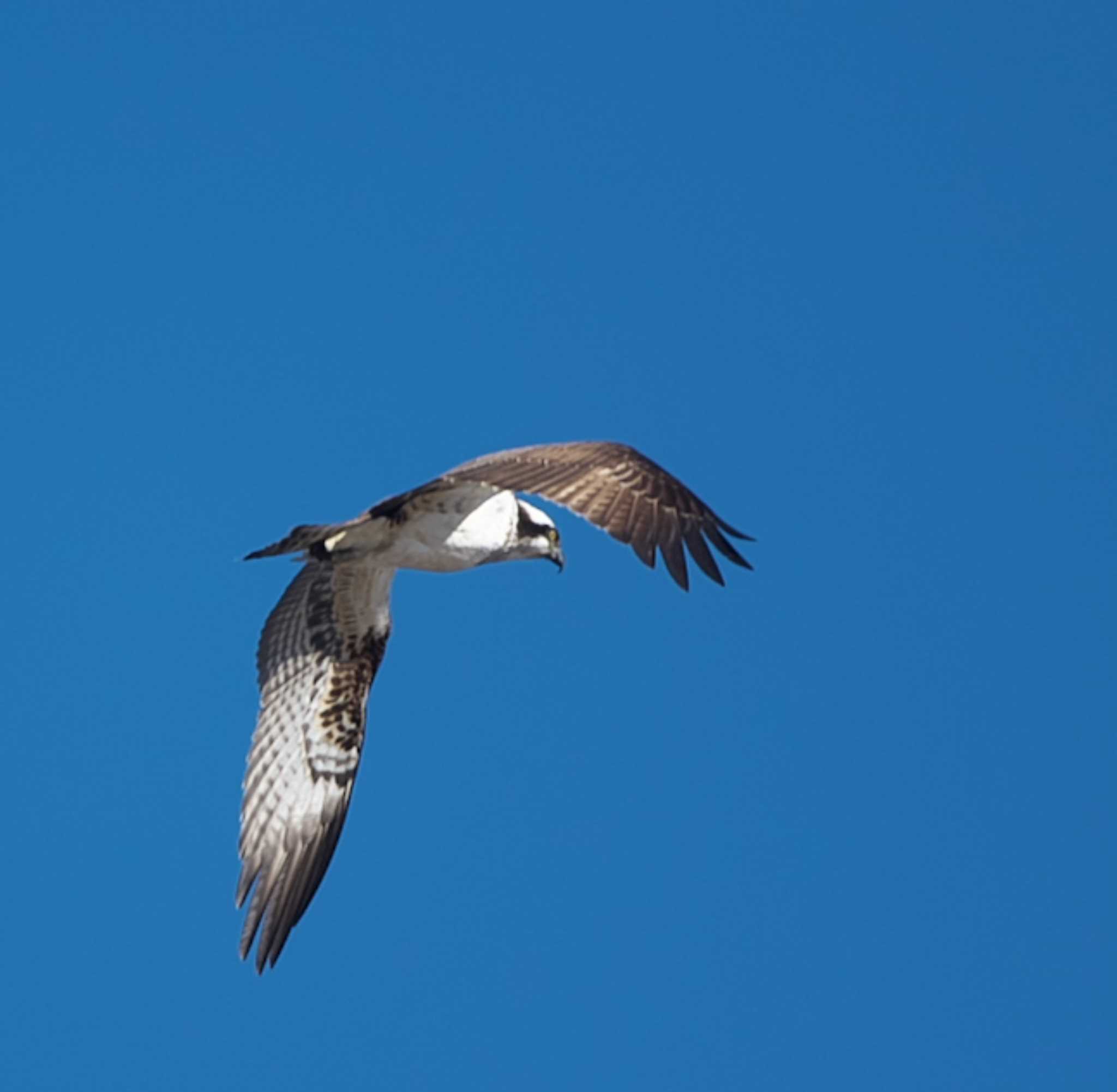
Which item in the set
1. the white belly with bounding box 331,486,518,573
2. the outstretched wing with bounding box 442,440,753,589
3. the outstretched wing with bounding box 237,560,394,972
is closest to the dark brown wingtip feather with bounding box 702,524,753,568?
the outstretched wing with bounding box 442,440,753,589

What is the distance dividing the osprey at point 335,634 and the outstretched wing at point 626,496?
0.05 ft

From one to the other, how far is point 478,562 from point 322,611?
60.5 inches

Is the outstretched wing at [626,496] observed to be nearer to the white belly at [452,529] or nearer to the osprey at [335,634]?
the osprey at [335,634]

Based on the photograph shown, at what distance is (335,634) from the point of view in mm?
12695

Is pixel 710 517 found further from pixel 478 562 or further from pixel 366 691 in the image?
pixel 366 691

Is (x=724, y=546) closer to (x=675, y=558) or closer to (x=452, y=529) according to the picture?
(x=675, y=558)

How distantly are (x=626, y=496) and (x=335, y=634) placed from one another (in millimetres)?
3364

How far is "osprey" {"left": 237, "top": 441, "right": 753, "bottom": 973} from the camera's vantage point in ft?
35.9

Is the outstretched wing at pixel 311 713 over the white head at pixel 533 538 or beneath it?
beneath

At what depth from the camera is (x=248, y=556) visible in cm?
1089

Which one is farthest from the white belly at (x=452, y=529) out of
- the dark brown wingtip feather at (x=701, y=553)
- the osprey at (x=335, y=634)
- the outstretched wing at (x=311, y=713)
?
the dark brown wingtip feather at (x=701, y=553)

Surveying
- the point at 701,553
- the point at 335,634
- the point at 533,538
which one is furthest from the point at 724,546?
the point at 335,634

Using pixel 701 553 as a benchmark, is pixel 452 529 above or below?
above

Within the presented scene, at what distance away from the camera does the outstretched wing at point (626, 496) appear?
9570 mm
